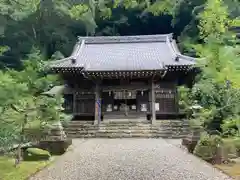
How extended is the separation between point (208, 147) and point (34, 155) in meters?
4.72

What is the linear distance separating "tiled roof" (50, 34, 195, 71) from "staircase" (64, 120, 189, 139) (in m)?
3.12

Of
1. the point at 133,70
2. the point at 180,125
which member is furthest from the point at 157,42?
the point at 180,125

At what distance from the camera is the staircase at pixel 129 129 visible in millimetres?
14570

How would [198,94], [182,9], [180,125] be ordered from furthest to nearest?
[182,9], [180,125], [198,94]

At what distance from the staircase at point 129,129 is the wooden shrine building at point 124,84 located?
0.65m

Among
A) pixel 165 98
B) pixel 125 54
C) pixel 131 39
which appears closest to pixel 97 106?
pixel 165 98

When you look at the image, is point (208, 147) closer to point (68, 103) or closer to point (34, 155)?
point (34, 155)

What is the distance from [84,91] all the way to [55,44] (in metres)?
16.2

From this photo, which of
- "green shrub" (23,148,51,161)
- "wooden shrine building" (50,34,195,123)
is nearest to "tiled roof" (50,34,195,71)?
"wooden shrine building" (50,34,195,123)

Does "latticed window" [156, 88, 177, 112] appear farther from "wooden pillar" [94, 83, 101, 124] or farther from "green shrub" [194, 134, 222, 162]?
"green shrub" [194, 134, 222, 162]

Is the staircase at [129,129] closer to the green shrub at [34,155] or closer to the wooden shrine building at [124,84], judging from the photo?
the wooden shrine building at [124,84]

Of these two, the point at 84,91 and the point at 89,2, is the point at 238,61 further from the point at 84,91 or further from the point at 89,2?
the point at 89,2

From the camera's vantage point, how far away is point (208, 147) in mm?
7664

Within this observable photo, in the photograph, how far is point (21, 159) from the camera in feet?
24.3
